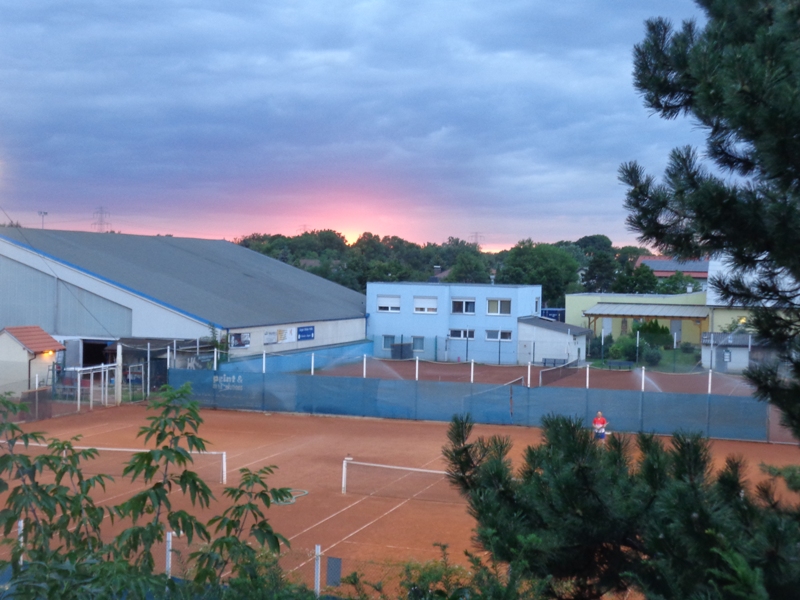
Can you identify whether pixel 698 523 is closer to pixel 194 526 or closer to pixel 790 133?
pixel 790 133

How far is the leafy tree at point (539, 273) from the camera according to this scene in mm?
66375

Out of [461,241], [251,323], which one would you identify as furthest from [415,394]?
[461,241]

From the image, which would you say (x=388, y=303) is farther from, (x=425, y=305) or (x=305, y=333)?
(x=305, y=333)

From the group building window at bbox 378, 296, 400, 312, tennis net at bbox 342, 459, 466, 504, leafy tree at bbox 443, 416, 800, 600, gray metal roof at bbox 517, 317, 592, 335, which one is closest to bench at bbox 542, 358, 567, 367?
gray metal roof at bbox 517, 317, 592, 335

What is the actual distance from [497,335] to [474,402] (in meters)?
19.0

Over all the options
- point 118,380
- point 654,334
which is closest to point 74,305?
point 118,380

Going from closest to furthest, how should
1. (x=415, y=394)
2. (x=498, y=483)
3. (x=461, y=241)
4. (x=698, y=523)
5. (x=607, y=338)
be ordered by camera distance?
1. (x=698, y=523)
2. (x=498, y=483)
3. (x=415, y=394)
4. (x=607, y=338)
5. (x=461, y=241)

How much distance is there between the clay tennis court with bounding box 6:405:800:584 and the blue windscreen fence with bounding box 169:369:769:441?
50 cm

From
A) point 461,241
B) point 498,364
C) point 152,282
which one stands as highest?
point 461,241

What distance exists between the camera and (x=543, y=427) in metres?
6.33

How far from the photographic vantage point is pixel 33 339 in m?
29.2

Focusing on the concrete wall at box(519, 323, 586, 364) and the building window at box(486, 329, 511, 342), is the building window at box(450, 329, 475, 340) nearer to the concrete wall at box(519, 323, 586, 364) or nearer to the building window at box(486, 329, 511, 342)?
the building window at box(486, 329, 511, 342)

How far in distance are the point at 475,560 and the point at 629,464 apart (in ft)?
6.72

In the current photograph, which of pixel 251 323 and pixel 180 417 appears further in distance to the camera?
pixel 251 323
